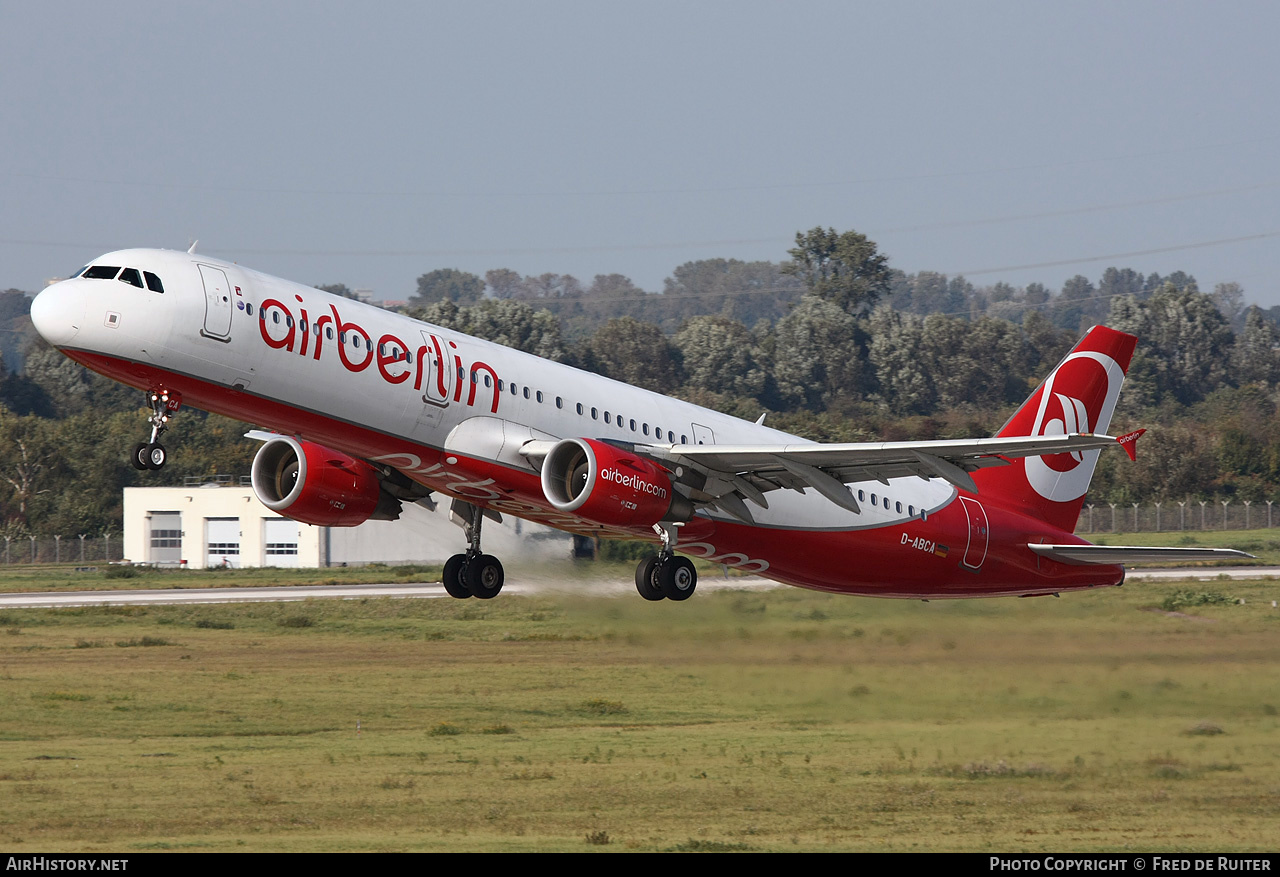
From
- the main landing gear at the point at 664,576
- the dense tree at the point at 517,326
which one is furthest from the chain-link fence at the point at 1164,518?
the main landing gear at the point at 664,576

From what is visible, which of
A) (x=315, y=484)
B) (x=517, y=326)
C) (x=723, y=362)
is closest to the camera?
(x=315, y=484)

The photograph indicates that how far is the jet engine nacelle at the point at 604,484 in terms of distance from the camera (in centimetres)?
3062

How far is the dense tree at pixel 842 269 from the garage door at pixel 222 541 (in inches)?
4074

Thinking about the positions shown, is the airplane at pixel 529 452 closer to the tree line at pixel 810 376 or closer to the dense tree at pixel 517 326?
the tree line at pixel 810 376

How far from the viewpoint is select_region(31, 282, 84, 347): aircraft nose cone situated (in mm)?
27062

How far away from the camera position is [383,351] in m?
29.9

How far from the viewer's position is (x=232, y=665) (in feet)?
186

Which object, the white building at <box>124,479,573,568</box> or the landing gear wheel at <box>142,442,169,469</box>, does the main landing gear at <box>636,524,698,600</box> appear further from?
the white building at <box>124,479,573,568</box>

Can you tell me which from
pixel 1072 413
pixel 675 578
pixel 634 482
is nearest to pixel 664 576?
pixel 675 578

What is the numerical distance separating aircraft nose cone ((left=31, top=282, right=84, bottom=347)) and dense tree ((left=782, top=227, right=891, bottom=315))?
159m

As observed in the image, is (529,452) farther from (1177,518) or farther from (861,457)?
(1177,518)

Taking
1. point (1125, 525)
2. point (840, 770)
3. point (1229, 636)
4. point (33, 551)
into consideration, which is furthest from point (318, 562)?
point (1229, 636)

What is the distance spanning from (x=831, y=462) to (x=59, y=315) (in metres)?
15.4
